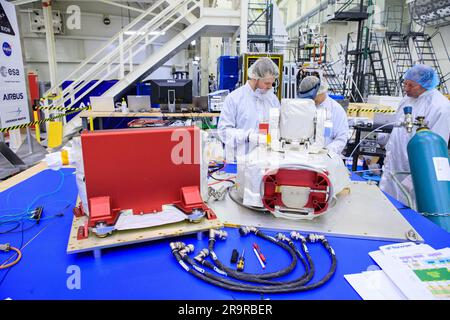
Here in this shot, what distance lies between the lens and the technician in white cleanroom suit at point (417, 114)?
2209mm

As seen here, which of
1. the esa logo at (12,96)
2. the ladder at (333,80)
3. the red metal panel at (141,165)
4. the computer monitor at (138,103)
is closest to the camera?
the red metal panel at (141,165)

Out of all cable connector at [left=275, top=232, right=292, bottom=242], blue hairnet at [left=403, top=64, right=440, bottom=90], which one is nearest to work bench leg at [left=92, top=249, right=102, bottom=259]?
cable connector at [left=275, top=232, right=292, bottom=242]

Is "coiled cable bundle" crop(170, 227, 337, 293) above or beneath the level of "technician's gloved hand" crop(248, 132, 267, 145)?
beneath

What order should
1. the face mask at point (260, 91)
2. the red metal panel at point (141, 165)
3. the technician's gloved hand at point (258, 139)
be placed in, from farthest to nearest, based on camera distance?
the face mask at point (260, 91), the technician's gloved hand at point (258, 139), the red metal panel at point (141, 165)

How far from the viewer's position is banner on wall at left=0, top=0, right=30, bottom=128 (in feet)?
12.7

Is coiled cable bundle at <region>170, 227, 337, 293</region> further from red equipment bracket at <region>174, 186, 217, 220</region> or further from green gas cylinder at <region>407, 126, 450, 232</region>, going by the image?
green gas cylinder at <region>407, 126, 450, 232</region>

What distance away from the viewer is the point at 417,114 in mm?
2354

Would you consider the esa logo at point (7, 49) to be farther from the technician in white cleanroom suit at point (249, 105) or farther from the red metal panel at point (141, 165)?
the red metal panel at point (141, 165)

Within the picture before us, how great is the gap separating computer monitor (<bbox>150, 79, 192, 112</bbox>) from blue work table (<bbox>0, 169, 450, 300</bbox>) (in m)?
3.56

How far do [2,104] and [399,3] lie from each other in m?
10.6

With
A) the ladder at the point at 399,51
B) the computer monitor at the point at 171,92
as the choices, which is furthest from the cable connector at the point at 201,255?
the ladder at the point at 399,51

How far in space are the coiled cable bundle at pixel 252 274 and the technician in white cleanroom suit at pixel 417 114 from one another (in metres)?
1.40

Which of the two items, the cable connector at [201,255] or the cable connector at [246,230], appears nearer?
the cable connector at [201,255]
